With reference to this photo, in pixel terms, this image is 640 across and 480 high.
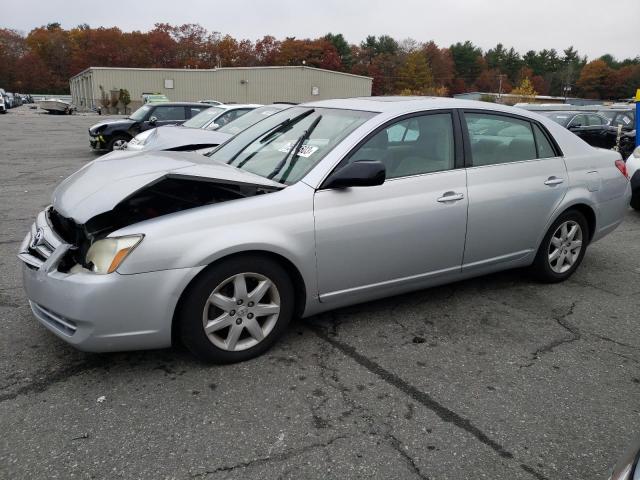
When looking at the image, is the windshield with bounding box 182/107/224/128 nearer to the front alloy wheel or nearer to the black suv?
the black suv

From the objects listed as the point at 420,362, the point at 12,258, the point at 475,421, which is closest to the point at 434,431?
the point at 475,421

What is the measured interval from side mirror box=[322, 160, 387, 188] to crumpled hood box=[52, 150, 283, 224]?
38cm

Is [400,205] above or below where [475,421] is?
above

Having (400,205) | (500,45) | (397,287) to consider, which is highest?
(500,45)

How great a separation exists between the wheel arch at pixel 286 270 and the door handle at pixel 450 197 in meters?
1.17

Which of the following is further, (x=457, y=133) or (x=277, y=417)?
(x=457, y=133)

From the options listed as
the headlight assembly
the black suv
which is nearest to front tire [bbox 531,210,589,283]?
the headlight assembly

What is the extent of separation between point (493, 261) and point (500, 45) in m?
141

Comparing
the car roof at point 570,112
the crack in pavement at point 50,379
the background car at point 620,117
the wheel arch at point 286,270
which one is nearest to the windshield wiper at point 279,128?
the wheel arch at point 286,270

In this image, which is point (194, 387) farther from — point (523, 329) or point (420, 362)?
point (523, 329)

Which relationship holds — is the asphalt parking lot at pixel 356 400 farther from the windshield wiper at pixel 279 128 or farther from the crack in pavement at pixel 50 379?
the windshield wiper at pixel 279 128

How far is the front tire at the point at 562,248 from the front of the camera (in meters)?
4.37

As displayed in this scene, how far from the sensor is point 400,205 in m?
3.45

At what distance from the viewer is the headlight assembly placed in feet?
8.84
